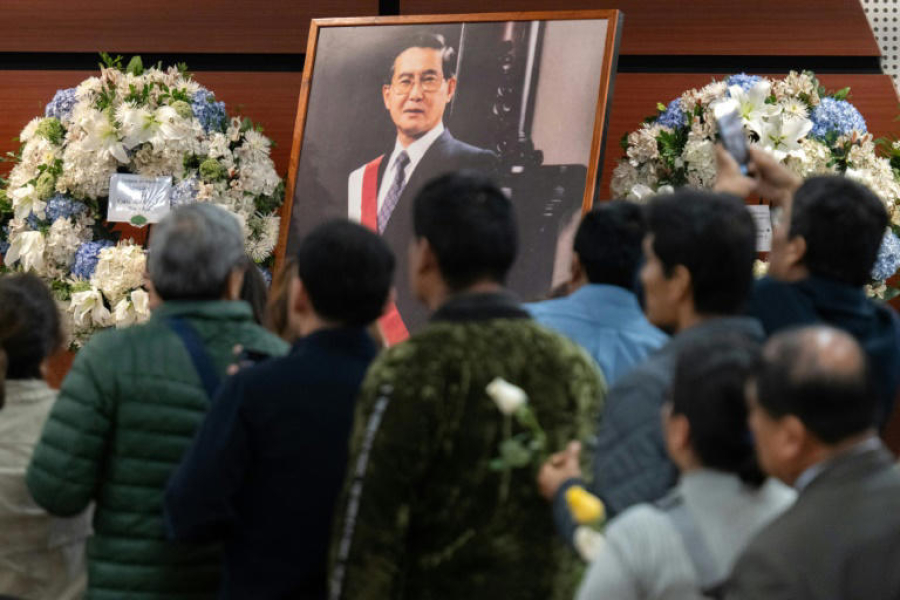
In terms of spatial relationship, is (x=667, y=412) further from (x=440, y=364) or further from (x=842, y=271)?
(x=842, y=271)

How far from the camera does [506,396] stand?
190 cm

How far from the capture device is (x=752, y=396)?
1.72m

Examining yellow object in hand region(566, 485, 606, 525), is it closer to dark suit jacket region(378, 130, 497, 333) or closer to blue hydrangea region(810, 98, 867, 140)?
dark suit jacket region(378, 130, 497, 333)

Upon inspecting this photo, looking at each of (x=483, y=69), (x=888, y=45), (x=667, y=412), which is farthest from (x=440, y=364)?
(x=888, y=45)

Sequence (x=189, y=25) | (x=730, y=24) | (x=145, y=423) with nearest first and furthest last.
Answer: (x=145, y=423)
(x=730, y=24)
(x=189, y=25)

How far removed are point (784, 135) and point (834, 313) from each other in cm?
168

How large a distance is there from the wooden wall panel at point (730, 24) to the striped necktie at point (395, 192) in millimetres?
825

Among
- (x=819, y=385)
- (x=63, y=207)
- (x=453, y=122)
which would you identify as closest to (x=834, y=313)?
(x=819, y=385)

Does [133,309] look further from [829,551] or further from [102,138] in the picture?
[829,551]

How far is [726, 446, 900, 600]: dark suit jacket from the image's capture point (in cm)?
162

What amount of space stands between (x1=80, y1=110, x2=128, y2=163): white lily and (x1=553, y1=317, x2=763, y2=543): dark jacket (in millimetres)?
2627

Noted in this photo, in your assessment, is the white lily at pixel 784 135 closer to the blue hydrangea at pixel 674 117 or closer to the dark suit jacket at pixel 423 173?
the blue hydrangea at pixel 674 117

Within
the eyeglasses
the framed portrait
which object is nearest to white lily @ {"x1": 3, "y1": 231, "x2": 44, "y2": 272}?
the framed portrait

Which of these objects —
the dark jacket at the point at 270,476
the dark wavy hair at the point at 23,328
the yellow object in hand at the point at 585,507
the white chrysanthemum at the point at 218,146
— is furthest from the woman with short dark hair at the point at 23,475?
the white chrysanthemum at the point at 218,146
